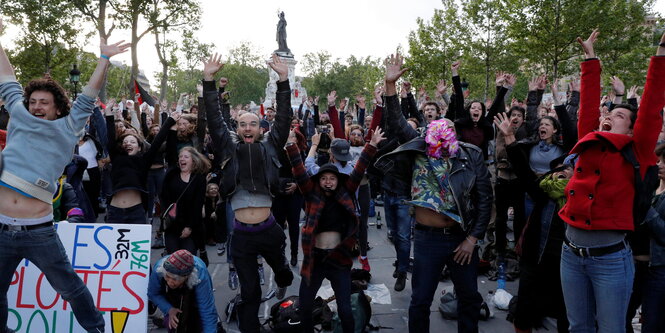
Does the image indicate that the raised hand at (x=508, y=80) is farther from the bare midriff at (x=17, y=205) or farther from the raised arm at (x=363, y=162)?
the bare midriff at (x=17, y=205)

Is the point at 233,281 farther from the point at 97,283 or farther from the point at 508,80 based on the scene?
the point at 508,80

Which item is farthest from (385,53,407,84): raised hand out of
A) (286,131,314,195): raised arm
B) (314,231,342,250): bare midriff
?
(314,231,342,250): bare midriff

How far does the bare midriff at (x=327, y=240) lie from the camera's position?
4.05 metres

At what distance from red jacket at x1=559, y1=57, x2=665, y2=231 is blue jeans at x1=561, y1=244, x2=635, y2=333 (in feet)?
0.73

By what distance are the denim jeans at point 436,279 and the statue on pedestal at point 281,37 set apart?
84.5 feet

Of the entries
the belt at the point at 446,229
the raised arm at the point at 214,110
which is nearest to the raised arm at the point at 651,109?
the belt at the point at 446,229

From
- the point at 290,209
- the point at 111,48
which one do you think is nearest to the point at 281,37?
the point at 290,209

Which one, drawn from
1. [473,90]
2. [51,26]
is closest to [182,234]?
[51,26]

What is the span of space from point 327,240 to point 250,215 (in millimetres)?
740

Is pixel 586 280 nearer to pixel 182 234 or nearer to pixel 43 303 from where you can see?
pixel 182 234

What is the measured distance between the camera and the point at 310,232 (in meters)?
3.95

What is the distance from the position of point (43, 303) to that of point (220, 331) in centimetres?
157

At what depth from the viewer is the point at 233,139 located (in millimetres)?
4188

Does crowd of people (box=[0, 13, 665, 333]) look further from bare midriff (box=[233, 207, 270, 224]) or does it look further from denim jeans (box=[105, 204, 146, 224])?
denim jeans (box=[105, 204, 146, 224])
